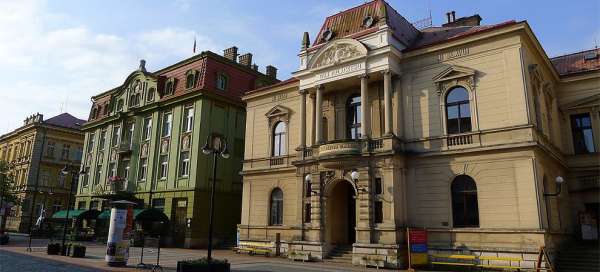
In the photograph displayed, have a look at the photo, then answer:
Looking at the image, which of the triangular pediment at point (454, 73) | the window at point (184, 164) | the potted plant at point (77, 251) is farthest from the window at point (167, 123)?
the triangular pediment at point (454, 73)

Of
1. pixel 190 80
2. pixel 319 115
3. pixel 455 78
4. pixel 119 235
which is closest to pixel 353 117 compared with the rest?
pixel 319 115

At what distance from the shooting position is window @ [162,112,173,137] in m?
36.4

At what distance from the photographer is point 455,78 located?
21.4 metres

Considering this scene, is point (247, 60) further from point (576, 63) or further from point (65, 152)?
point (65, 152)

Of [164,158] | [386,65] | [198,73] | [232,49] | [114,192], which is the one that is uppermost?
[232,49]

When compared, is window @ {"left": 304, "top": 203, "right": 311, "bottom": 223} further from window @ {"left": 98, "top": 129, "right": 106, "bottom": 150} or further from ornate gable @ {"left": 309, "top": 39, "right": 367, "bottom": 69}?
window @ {"left": 98, "top": 129, "right": 106, "bottom": 150}

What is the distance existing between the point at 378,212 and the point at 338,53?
9064mm

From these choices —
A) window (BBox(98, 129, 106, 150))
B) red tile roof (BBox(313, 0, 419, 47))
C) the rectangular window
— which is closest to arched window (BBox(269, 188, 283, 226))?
the rectangular window

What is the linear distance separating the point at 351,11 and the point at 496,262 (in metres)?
16.3

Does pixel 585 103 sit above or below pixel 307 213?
above

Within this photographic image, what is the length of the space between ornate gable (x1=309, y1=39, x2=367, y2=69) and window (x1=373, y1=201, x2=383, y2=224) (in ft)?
25.7

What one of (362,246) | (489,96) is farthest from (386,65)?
(362,246)

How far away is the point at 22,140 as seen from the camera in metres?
58.3

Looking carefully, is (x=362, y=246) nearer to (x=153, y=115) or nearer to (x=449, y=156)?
(x=449, y=156)
